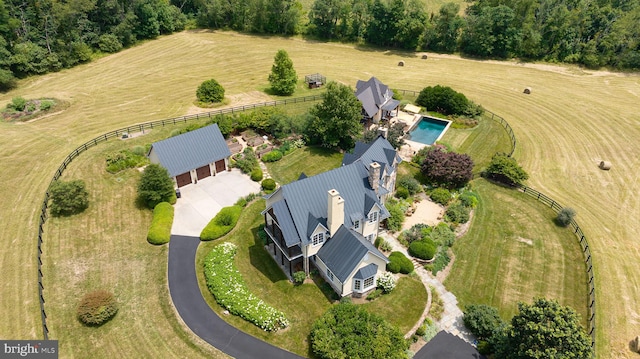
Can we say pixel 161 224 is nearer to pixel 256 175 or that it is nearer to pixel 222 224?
pixel 222 224

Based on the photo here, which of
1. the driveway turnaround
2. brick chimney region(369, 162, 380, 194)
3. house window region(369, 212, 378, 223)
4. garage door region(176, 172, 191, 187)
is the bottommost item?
the driveway turnaround

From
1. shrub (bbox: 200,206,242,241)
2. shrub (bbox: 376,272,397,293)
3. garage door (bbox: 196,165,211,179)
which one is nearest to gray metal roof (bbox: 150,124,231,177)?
garage door (bbox: 196,165,211,179)

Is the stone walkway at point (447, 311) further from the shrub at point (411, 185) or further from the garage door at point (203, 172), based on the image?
the garage door at point (203, 172)

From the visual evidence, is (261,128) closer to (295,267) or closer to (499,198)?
(295,267)

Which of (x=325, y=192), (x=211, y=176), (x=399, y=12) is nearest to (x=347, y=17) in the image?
(x=399, y=12)

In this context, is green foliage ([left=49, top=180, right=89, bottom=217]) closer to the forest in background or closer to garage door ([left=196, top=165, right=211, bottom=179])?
garage door ([left=196, top=165, right=211, bottom=179])

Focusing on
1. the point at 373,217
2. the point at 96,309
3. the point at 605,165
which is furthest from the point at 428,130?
the point at 96,309

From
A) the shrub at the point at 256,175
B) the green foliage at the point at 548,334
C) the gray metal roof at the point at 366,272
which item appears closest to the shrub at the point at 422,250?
the gray metal roof at the point at 366,272
